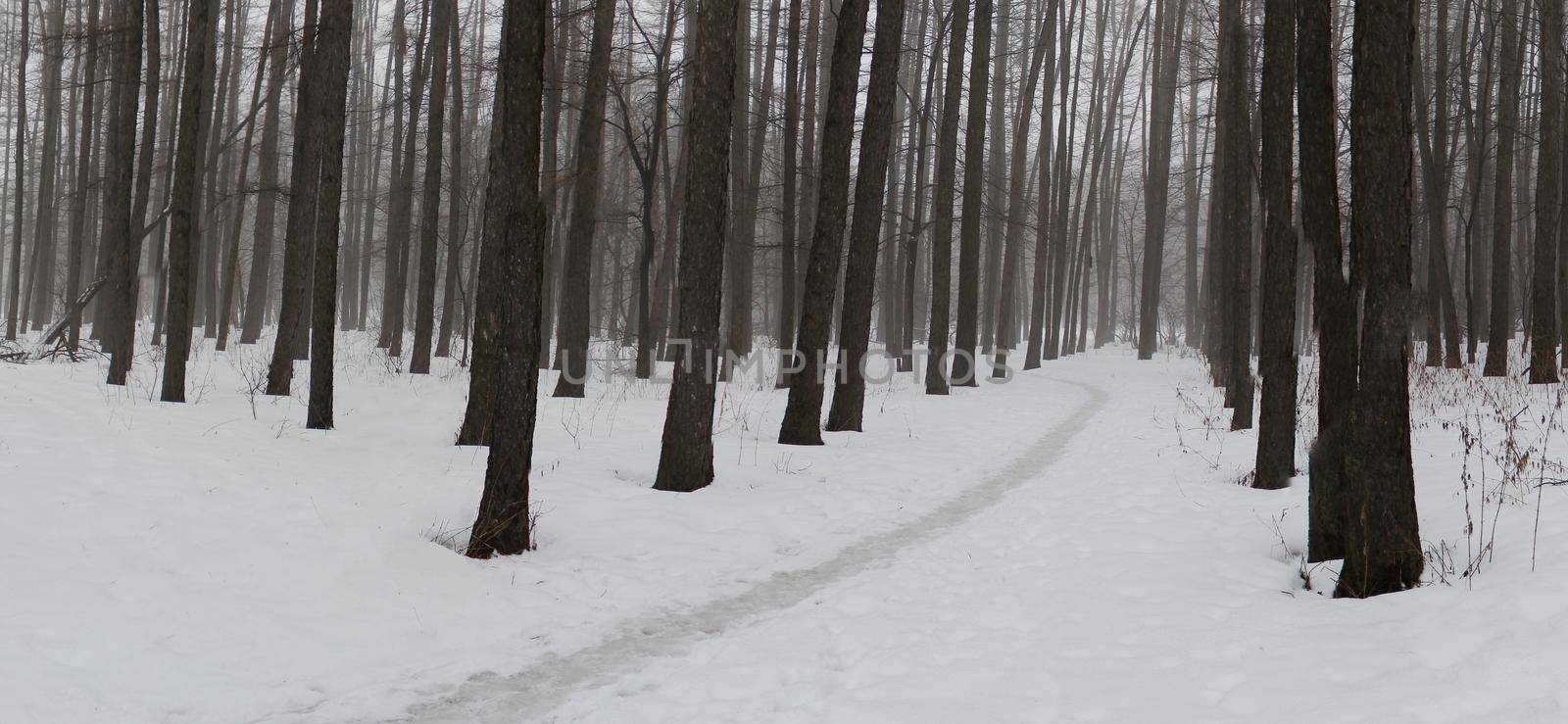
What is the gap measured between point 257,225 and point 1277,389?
23377mm

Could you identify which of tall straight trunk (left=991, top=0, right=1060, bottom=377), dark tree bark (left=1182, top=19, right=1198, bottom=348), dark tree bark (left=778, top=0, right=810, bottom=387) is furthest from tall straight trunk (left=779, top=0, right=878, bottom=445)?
dark tree bark (left=1182, top=19, right=1198, bottom=348)

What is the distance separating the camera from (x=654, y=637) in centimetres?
466

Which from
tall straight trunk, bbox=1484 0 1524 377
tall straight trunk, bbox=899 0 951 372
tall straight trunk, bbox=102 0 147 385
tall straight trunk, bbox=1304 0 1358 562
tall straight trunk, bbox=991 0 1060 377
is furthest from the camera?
tall straight trunk, bbox=991 0 1060 377

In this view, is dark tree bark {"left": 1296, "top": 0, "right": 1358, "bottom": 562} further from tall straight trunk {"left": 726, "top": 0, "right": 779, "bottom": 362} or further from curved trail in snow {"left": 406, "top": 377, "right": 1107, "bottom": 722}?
tall straight trunk {"left": 726, "top": 0, "right": 779, "bottom": 362}

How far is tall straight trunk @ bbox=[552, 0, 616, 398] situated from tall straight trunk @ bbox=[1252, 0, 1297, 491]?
8.70 metres

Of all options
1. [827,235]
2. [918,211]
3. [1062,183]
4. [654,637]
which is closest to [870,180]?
[827,235]

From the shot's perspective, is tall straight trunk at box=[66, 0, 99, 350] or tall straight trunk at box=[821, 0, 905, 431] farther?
tall straight trunk at box=[66, 0, 99, 350]

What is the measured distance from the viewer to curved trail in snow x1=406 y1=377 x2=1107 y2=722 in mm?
3773

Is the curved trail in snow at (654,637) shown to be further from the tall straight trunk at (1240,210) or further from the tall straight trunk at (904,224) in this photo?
the tall straight trunk at (904,224)

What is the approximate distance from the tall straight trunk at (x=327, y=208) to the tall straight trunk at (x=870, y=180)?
5.14m

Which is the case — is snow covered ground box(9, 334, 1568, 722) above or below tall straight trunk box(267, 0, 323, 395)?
below

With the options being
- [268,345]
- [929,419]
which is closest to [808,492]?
[929,419]

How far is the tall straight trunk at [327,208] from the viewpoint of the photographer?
9.15 m

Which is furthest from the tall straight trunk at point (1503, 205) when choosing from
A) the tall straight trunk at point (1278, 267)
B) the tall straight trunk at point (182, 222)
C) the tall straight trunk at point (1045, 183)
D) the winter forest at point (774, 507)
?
Answer: the tall straight trunk at point (182, 222)
